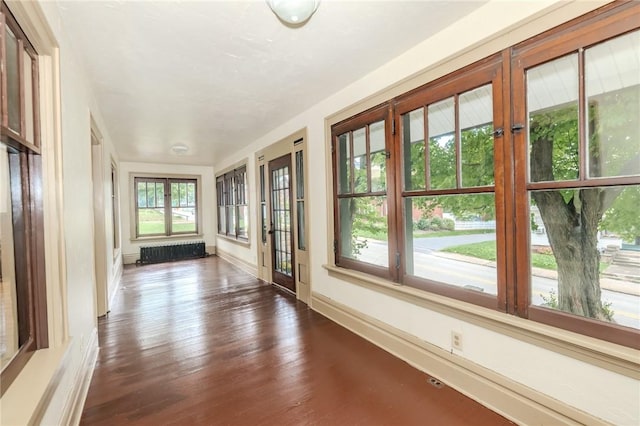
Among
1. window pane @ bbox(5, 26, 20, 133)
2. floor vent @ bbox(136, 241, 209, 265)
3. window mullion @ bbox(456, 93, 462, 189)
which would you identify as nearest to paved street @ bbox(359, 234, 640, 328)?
window mullion @ bbox(456, 93, 462, 189)

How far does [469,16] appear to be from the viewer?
187 centimetres

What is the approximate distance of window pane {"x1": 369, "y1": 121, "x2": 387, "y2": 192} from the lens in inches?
103

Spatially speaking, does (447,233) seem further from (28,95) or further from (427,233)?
(28,95)

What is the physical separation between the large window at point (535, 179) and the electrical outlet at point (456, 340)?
0.28 metres

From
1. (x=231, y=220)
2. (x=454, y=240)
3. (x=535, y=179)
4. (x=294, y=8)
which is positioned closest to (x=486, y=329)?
(x=454, y=240)

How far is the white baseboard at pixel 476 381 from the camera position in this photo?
5.15ft

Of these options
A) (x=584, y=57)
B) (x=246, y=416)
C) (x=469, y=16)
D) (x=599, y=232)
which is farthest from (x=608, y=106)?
(x=246, y=416)

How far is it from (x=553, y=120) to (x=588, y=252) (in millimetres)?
745

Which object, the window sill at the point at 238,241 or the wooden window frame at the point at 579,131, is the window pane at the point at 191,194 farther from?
the wooden window frame at the point at 579,131

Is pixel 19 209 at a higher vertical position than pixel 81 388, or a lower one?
higher

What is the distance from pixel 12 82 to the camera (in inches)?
50.4

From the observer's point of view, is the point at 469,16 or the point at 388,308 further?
the point at 388,308

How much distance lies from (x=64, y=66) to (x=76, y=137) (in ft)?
1.71

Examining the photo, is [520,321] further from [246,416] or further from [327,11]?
[327,11]
